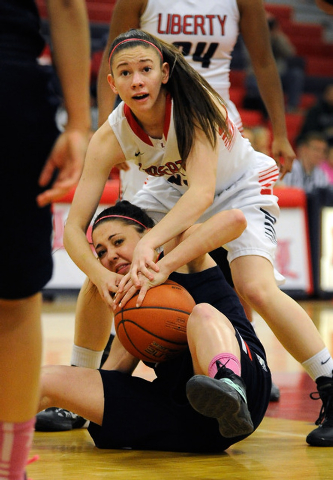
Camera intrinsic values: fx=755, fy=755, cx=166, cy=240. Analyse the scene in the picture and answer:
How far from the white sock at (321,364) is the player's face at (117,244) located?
2.75 feet

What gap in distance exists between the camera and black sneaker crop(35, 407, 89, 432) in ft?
10.4

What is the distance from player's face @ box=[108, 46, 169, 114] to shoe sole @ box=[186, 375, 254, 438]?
116 cm

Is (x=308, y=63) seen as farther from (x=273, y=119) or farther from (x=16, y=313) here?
(x=16, y=313)

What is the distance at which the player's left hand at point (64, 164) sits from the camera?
1637 millimetres

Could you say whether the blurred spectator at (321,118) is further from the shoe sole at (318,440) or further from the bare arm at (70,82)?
the bare arm at (70,82)

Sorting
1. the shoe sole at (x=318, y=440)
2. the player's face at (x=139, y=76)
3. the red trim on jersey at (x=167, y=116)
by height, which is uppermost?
the player's face at (x=139, y=76)

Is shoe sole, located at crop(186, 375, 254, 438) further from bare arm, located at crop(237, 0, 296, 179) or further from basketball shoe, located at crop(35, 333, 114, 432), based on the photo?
bare arm, located at crop(237, 0, 296, 179)

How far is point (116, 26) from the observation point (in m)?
3.87

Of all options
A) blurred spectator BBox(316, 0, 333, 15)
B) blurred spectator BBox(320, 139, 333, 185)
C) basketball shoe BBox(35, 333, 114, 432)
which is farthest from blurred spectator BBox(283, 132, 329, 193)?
basketball shoe BBox(35, 333, 114, 432)

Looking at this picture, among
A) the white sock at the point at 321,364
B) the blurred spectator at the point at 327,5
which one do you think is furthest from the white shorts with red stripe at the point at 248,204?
the blurred spectator at the point at 327,5

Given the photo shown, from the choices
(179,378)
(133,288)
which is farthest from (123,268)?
(179,378)

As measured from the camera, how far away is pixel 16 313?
1.81m

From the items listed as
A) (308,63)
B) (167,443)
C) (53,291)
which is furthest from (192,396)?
(308,63)

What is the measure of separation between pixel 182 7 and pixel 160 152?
1128 mm
